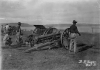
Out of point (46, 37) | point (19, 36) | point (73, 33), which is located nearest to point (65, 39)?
point (73, 33)

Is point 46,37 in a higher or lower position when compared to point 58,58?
higher

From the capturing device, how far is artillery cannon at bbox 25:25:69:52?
3.67 meters

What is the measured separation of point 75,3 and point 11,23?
Answer: 1.59m

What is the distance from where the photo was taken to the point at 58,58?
365 cm

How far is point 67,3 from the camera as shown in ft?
12.2

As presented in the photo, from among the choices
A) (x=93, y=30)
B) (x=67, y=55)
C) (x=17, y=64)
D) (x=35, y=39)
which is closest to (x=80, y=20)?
(x=93, y=30)

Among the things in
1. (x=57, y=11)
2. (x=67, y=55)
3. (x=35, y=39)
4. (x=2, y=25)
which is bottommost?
(x=67, y=55)

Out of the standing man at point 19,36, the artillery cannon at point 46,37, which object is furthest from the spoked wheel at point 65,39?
the standing man at point 19,36

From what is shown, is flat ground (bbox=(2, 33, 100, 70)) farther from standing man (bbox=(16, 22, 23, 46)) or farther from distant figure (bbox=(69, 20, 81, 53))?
standing man (bbox=(16, 22, 23, 46))

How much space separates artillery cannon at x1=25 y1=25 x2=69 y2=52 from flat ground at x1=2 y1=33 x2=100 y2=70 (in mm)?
140

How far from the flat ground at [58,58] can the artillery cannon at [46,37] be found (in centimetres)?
14

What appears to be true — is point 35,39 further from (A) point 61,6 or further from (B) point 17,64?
(A) point 61,6

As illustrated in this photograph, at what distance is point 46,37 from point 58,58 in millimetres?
563

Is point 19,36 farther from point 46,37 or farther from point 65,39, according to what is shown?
Answer: point 65,39
